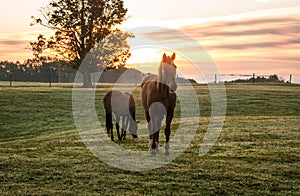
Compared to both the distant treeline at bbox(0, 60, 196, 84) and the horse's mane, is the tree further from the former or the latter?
the horse's mane

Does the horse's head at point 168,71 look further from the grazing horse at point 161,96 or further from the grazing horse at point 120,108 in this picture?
the grazing horse at point 120,108

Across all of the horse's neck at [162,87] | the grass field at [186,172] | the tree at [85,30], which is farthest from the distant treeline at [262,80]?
the horse's neck at [162,87]

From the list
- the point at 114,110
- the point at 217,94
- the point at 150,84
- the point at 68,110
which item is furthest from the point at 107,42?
the point at 150,84

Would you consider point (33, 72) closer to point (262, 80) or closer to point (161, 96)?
point (262, 80)

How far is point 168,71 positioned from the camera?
12.3m

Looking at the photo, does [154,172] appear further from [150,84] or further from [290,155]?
[290,155]

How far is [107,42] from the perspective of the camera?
72.9 metres

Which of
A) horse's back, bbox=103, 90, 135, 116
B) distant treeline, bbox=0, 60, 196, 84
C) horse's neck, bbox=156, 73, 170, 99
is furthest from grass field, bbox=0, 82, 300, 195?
distant treeline, bbox=0, 60, 196, 84

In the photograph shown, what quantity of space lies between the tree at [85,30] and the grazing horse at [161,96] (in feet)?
188

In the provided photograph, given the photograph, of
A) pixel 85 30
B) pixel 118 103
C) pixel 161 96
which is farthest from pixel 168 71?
pixel 85 30

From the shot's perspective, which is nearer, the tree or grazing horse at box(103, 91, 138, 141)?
grazing horse at box(103, 91, 138, 141)

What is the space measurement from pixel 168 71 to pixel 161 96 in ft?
3.68

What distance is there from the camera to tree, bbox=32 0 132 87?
2768 inches

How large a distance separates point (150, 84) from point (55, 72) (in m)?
93.4
